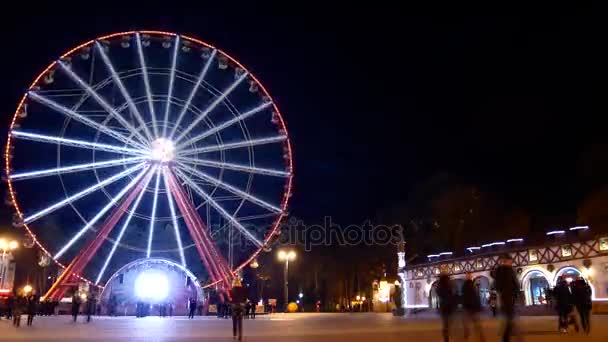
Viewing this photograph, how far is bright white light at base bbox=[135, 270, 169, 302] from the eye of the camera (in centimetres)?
5109

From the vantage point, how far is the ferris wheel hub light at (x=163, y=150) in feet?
127

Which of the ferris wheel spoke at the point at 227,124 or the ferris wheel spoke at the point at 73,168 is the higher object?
the ferris wheel spoke at the point at 227,124

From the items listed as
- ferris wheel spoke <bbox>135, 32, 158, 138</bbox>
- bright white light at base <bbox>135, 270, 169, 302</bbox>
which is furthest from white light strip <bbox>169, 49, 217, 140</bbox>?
bright white light at base <bbox>135, 270, 169, 302</bbox>

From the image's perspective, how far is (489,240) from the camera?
64.2 metres

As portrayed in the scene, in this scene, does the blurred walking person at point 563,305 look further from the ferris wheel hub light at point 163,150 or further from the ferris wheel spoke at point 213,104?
the ferris wheel spoke at point 213,104

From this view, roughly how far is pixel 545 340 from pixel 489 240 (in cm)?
5150

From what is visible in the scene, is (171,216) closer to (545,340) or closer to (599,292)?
(599,292)

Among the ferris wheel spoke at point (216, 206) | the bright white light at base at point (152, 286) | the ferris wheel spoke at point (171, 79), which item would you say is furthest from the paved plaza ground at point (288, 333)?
the bright white light at base at point (152, 286)

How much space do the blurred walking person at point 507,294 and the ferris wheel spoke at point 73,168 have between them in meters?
30.0

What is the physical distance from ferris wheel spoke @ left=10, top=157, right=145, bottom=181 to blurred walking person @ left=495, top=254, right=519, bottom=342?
2999 cm

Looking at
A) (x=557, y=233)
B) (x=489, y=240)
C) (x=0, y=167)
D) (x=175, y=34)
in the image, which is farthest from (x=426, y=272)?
(x=0, y=167)

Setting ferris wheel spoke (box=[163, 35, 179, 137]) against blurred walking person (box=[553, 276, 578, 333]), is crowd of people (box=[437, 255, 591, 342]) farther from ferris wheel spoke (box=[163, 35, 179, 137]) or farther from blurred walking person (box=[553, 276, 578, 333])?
ferris wheel spoke (box=[163, 35, 179, 137])

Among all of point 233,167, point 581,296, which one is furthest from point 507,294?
point 233,167

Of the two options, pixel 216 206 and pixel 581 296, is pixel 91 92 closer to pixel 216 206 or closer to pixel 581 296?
pixel 216 206
